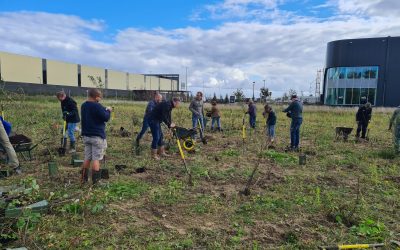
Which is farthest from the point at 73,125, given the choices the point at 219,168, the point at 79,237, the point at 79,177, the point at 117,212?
the point at 79,237

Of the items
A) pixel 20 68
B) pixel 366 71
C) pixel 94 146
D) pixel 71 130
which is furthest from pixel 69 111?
pixel 20 68

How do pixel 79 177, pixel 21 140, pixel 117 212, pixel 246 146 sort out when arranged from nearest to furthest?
1. pixel 117 212
2. pixel 79 177
3. pixel 21 140
4. pixel 246 146

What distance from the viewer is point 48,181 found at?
18.2 feet

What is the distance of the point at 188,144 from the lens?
28.0 feet

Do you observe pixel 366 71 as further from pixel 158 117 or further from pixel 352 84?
pixel 158 117

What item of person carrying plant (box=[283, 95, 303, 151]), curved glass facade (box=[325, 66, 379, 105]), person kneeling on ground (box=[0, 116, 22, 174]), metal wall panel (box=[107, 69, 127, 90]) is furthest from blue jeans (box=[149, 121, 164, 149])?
metal wall panel (box=[107, 69, 127, 90])

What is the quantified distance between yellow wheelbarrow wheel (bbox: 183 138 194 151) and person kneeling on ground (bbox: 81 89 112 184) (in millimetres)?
3352

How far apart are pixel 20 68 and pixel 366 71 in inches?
1565

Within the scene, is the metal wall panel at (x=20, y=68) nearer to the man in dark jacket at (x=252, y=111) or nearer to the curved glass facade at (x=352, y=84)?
the man in dark jacket at (x=252, y=111)

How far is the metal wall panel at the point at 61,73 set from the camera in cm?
4591

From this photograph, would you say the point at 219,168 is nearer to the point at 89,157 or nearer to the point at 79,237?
the point at 89,157

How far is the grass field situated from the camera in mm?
3672

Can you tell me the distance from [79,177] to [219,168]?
273cm

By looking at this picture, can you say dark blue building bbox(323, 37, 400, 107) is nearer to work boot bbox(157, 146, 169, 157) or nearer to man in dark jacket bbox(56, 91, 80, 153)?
work boot bbox(157, 146, 169, 157)
